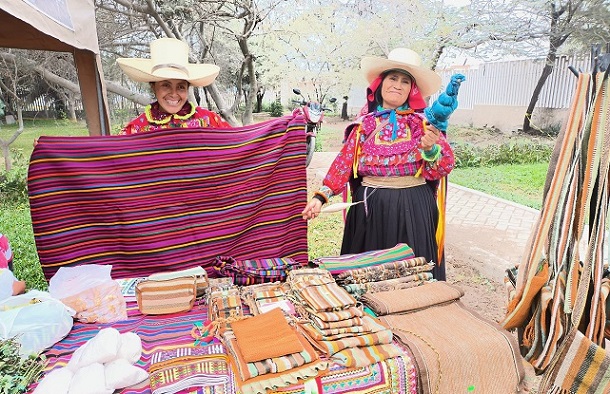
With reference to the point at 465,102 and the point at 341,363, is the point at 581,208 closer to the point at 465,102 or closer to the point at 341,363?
the point at 341,363

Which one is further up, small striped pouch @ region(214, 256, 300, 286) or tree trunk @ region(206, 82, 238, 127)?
tree trunk @ region(206, 82, 238, 127)

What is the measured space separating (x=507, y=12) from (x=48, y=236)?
12.1 metres

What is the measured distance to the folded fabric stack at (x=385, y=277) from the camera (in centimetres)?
207

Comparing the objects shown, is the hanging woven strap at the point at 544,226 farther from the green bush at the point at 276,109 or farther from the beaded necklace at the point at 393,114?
the green bush at the point at 276,109

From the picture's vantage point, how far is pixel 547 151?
36.8ft

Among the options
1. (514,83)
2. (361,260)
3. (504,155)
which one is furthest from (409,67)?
(514,83)

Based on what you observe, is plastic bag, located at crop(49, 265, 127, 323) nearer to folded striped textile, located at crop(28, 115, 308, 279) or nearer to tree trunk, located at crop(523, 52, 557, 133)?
folded striped textile, located at crop(28, 115, 308, 279)

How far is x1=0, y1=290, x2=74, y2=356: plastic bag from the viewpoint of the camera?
61.4 inches

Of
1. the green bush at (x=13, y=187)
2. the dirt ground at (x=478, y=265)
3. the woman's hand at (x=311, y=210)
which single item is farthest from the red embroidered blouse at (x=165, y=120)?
the green bush at (x=13, y=187)

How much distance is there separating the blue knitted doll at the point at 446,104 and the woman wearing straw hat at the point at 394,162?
22cm

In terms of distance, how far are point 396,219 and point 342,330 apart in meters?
1.34

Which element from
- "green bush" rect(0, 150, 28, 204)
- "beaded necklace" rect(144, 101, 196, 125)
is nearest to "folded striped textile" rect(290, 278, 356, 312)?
"beaded necklace" rect(144, 101, 196, 125)

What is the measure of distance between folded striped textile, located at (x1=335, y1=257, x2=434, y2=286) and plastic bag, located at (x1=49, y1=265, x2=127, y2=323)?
996 mm

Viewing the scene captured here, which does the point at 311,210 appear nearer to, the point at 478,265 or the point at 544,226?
the point at 544,226
